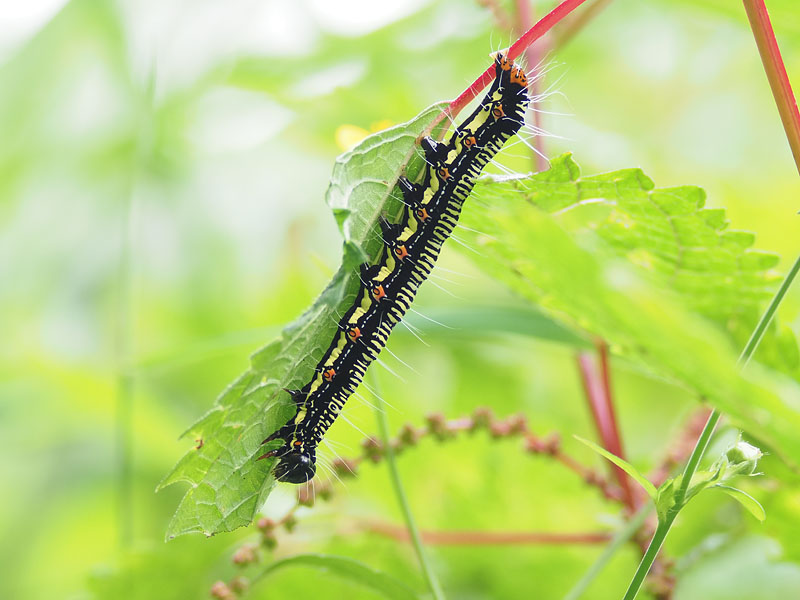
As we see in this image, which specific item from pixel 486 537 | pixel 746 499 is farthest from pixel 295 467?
pixel 486 537

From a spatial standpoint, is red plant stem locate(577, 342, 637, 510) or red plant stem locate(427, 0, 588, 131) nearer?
red plant stem locate(427, 0, 588, 131)

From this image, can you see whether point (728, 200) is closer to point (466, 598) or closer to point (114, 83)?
point (466, 598)

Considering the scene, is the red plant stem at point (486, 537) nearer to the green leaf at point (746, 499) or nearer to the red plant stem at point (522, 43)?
the green leaf at point (746, 499)

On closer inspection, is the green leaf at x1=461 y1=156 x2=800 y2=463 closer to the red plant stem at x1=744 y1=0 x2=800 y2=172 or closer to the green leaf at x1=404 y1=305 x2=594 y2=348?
the red plant stem at x1=744 y1=0 x2=800 y2=172

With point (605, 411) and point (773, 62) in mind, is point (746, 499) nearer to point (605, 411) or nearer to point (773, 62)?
point (773, 62)

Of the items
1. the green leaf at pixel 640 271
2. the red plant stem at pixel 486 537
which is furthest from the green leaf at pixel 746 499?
the red plant stem at pixel 486 537

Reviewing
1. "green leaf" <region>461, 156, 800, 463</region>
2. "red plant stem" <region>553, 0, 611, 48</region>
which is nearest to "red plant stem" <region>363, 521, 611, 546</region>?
"green leaf" <region>461, 156, 800, 463</region>

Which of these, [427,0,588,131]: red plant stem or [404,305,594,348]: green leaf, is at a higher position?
[404,305,594,348]: green leaf
